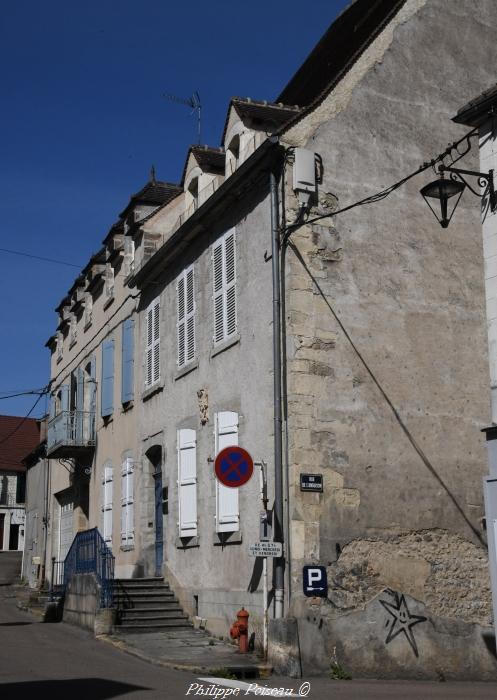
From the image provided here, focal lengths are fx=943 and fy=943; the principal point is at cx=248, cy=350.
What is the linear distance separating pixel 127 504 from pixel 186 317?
4.54 metres

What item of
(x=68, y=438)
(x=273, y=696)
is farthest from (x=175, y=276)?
(x=273, y=696)

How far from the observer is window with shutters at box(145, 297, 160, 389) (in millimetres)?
17686

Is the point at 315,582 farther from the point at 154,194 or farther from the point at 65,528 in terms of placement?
Result: the point at 65,528

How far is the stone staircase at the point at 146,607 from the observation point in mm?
14586

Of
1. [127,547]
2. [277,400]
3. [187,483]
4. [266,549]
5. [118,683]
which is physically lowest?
[118,683]

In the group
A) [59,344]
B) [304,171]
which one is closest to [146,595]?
[304,171]

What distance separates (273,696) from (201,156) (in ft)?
32.3

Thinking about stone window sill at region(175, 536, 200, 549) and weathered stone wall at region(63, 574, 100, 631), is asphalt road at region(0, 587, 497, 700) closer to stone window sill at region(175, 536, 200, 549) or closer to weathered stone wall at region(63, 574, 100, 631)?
weathered stone wall at region(63, 574, 100, 631)

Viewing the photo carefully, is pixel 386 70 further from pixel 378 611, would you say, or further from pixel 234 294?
pixel 378 611

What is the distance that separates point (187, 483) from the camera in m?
15.3

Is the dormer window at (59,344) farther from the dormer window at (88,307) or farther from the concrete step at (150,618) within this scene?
the concrete step at (150,618)

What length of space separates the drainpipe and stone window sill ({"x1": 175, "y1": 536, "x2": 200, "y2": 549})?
3069mm

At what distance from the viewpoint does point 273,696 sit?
31.6ft

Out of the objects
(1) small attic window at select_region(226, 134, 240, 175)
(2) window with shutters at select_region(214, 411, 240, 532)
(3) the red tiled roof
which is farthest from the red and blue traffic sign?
(3) the red tiled roof
